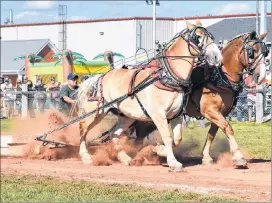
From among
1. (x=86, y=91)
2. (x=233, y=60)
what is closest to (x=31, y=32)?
(x=86, y=91)

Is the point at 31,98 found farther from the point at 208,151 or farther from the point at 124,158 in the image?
the point at 208,151

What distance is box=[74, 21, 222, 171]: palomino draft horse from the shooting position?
12031mm

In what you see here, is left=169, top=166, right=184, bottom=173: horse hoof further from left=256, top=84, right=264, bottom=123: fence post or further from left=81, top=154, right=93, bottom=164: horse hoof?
left=256, top=84, right=264, bottom=123: fence post

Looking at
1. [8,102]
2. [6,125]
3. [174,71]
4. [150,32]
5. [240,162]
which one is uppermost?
[150,32]

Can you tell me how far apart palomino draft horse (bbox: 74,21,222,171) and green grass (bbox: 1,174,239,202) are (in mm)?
2106

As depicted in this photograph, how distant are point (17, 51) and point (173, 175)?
4037 centimetres

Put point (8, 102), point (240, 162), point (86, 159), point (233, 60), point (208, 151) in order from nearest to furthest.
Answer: point (240, 162) → point (233, 60) → point (208, 151) → point (86, 159) → point (8, 102)

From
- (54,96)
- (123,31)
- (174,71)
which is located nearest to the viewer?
(174,71)

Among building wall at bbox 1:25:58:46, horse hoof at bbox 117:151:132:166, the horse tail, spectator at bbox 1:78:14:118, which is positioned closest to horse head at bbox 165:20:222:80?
the horse tail

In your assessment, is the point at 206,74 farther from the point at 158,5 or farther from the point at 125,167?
the point at 158,5

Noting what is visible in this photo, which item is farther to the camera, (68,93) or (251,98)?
(251,98)

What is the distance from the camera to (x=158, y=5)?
121 ft

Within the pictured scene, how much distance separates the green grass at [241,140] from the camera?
15.6m

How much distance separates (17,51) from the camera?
5091 cm
